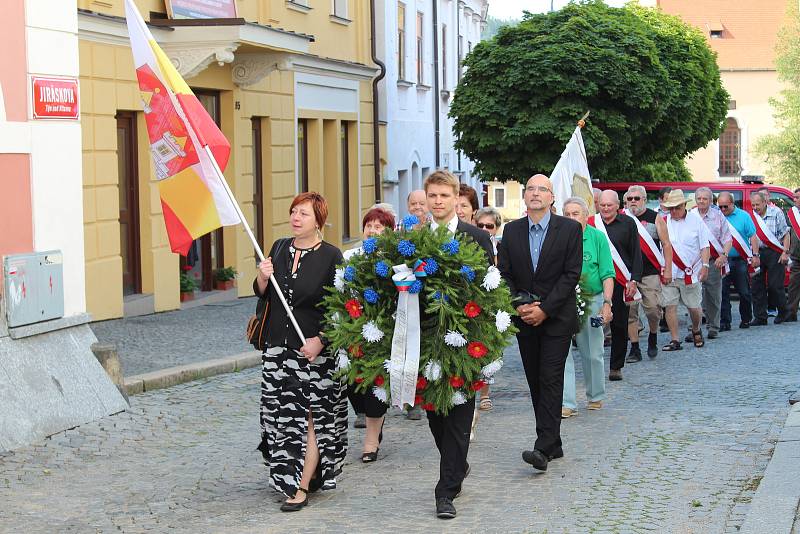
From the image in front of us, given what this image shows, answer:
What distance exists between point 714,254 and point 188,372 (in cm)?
793

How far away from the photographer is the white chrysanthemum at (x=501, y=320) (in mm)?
7141

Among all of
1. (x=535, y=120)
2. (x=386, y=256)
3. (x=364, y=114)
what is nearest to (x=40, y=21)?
(x=386, y=256)

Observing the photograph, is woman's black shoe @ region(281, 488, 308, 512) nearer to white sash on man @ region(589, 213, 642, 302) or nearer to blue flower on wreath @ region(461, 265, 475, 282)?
blue flower on wreath @ region(461, 265, 475, 282)

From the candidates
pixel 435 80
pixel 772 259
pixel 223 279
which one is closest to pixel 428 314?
pixel 772 259

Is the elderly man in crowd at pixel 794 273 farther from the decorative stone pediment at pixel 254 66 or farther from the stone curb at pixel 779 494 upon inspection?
the stone curb at pixel 779 494

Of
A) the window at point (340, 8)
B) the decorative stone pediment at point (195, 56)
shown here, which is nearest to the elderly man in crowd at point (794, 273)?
the decorative stone pediment at point (195, 56)

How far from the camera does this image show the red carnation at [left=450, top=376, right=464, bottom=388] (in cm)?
711

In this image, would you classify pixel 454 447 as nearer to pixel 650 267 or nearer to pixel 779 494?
pixel 779 494

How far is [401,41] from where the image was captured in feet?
107

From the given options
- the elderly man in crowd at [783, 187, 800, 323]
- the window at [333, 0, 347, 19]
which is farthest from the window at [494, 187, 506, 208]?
the elderly man in crowd at [783, 187, 800, 323]

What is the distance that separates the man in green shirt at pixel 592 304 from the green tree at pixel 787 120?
2038 inches

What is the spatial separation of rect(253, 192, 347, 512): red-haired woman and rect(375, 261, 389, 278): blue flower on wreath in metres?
0.43

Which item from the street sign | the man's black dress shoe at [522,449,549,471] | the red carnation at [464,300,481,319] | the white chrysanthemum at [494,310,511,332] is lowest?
the man's black dress shoe at [522,449,549,471]

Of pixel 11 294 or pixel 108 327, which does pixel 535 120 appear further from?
pixel 11 294
